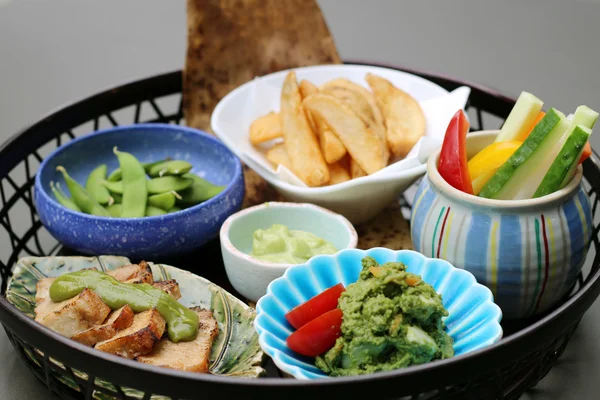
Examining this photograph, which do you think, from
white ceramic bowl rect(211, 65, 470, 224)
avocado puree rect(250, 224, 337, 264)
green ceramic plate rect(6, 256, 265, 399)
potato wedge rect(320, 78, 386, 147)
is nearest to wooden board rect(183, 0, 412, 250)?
white ceramic bowl rect(211, 65, 470, 224)

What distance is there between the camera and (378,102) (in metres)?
2.45

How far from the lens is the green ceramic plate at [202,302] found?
69.0 inches

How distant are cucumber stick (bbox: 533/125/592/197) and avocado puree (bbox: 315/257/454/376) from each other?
419 mm

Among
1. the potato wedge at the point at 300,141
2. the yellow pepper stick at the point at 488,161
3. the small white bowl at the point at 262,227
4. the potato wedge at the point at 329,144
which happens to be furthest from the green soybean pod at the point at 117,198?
the yellow pepper stick at the point at 488,161

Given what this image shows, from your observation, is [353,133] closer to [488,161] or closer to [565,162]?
[488,161]

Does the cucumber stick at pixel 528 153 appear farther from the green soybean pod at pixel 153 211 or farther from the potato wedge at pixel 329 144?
the green soybean pod at pixel 153 211

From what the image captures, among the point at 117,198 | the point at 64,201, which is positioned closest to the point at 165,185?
the point at 117,198

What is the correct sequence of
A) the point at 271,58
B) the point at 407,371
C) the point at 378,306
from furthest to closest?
the point at 271,58 → the point at 378,306 → the point at 407,371

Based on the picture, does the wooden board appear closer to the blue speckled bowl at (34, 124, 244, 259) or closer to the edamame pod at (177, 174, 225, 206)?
the blue speckled bowl at (34, 124, 244, 259)

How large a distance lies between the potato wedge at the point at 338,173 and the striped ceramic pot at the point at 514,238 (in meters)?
0.40

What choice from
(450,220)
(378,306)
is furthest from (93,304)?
(450,220)

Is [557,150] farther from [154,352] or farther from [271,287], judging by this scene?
[154,352]

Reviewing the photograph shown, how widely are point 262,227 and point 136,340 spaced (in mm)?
618

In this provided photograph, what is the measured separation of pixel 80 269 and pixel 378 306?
2.91ft
